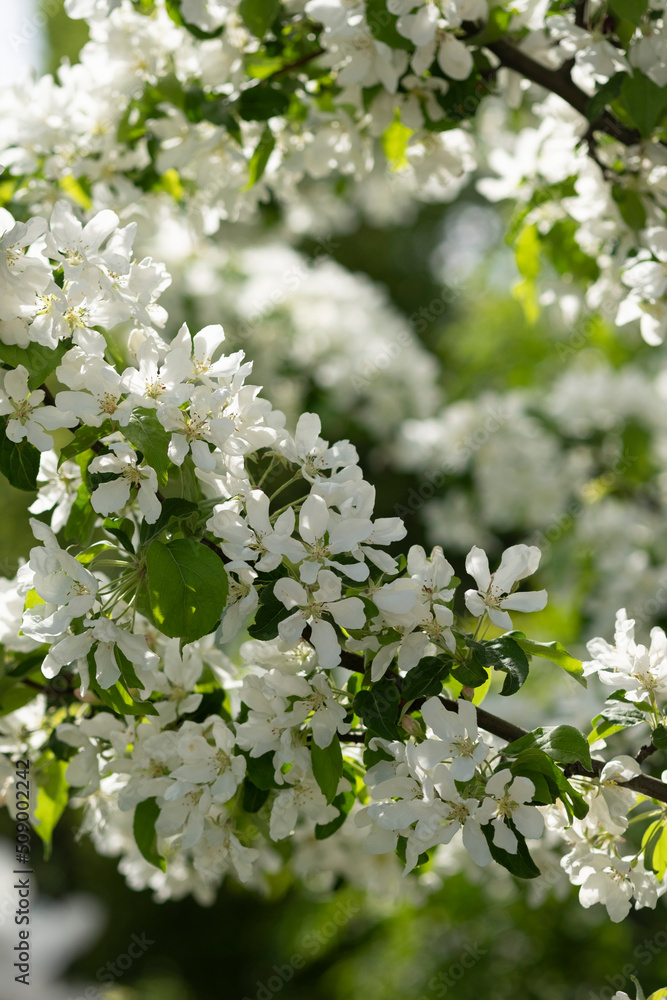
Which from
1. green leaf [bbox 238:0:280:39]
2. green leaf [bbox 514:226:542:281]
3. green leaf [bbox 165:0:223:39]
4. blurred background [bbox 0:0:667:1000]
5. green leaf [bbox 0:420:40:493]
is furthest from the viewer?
blurred background [bbox 0:0:667:1000]

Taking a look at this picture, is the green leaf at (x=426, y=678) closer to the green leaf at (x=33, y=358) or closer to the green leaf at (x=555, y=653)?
the green leaf at (x=555, y=653)

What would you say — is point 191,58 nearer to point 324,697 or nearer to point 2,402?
point 2,402

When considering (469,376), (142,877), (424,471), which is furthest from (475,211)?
(142,877)

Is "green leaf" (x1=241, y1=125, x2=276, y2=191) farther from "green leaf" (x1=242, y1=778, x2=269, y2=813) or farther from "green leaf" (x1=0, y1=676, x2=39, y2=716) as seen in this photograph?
"green leaf" (x1=242, y1=778, x2=269, y2=813)

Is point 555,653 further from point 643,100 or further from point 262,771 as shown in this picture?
point 643,100

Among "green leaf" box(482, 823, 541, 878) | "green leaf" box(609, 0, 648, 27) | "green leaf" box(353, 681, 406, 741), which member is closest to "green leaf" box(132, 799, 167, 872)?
"green leaf" box(353, 681, 406, 741)

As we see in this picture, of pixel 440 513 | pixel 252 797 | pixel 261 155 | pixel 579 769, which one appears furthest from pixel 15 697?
pixel 440 513

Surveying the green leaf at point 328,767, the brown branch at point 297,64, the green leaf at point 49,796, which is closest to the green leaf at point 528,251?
the brown branch at point 297,64
